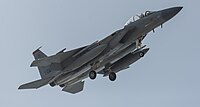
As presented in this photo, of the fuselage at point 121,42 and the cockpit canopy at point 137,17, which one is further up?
the cockpit canopy at point 137,17

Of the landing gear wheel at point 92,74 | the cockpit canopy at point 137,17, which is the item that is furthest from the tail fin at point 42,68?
the cockpit canopy at point 137,17

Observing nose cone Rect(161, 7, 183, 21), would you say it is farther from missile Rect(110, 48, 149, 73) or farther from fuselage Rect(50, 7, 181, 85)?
missile Rect(110, 48, 149, 73)

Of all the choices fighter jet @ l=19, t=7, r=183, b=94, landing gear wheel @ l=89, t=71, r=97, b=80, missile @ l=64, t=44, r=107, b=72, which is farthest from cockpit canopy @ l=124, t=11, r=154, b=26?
landing gear wheel @ l=89, t=71, r=97, b=80

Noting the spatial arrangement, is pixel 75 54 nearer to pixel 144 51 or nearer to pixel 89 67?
pixel 89 67

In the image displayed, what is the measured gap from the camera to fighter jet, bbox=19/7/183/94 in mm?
36750

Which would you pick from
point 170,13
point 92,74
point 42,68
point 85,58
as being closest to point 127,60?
point 92,74

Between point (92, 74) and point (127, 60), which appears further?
point (127, 60)

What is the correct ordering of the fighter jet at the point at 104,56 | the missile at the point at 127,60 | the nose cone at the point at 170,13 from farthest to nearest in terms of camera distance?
the missile at the point at 127,60 < the fighter jet at the point at 104,56 < the nose cone at the point at 170,13

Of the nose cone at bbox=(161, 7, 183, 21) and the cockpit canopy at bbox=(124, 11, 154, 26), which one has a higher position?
the cockpit canopy at bbox=(124, 11, 154, 26)

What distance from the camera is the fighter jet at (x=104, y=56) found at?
36750 mm

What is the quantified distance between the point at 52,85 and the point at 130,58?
5.58m

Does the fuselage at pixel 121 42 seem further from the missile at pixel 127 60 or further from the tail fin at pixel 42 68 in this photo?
the tail fin at pixel 42 68

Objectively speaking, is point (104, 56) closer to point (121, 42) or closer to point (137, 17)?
point (121, 42)

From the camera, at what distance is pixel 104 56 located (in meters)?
37.8
